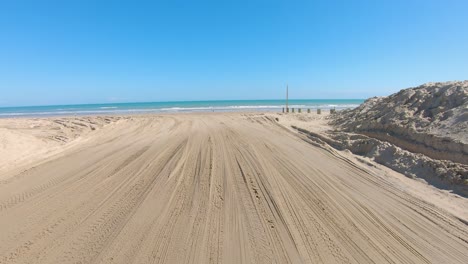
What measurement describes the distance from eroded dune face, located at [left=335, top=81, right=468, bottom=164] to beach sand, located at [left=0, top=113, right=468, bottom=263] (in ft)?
4.99

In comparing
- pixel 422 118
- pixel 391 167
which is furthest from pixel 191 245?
pixel 422 118

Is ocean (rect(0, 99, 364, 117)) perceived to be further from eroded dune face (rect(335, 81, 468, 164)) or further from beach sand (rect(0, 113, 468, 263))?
beach sand (rect(0, 113, 468, 263))

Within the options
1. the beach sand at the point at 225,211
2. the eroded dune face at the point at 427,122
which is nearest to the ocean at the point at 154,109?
the eroded dune face at the point at 427,122

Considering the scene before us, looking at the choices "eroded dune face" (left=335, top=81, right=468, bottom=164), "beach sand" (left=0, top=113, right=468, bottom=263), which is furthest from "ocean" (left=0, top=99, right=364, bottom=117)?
"beach sand" (left=0, top=113, right=468, bottom=263)

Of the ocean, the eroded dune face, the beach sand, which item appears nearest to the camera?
the beach sand

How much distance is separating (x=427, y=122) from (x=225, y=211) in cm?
694

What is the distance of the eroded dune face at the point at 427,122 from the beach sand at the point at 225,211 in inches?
59.8

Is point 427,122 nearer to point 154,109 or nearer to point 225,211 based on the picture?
point 225,211

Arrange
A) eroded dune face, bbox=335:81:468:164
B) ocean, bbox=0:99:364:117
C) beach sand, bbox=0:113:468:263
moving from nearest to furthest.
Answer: beach sand, bbox=0:113:468:263, eroded dune face, bbox=335:81:468:164, ocean, bbox=0:99:364:117

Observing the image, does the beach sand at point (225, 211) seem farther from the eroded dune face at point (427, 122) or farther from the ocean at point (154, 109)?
the ocean at point (154, 109)

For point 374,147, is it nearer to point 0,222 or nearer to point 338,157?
point 338,157

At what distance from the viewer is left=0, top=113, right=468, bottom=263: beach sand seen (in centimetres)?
→ 354

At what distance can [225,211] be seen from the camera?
4.61 metres

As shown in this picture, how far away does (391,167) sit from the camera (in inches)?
266
